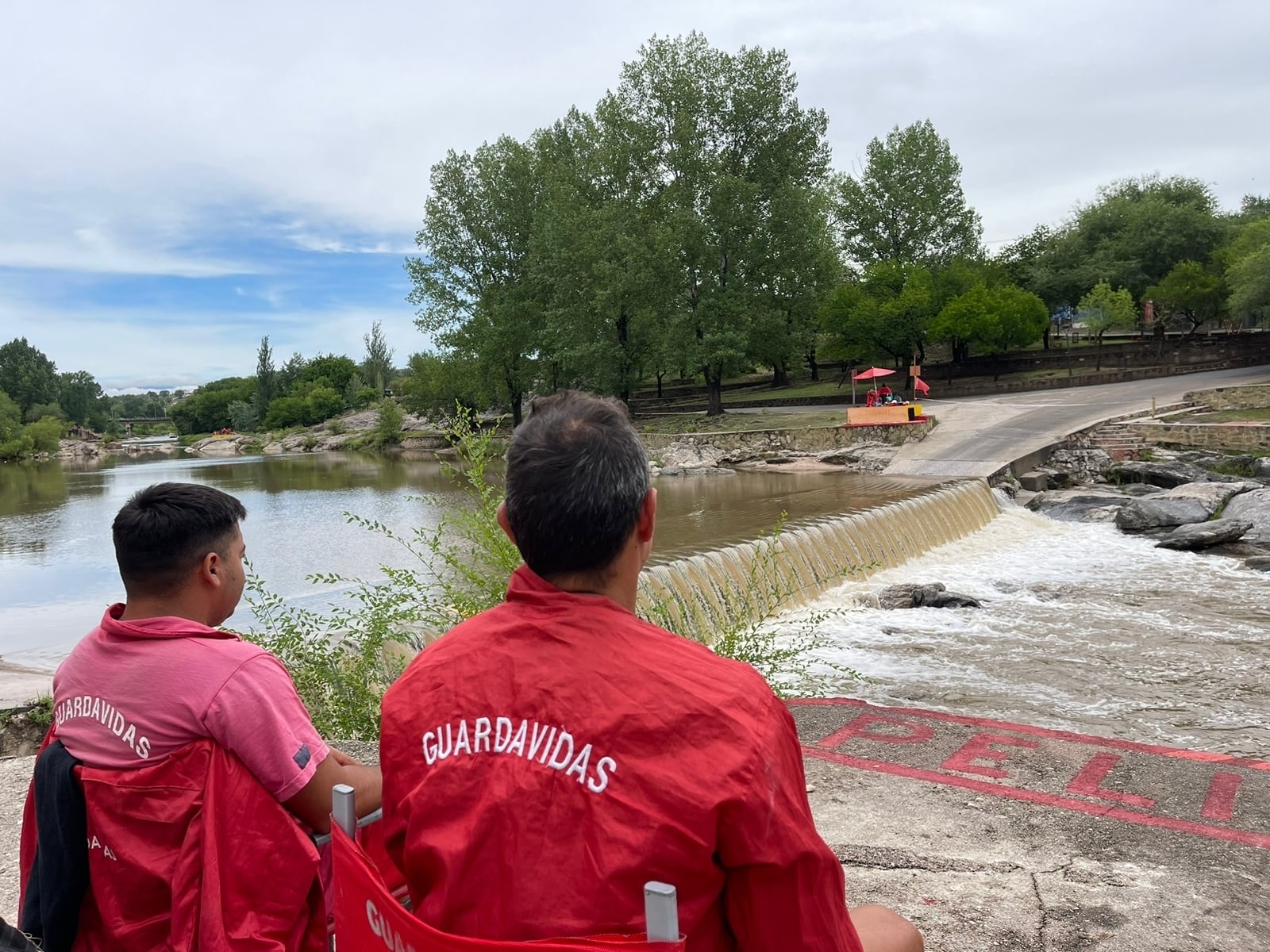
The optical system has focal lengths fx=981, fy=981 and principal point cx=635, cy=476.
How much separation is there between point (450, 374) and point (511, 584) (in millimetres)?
44229

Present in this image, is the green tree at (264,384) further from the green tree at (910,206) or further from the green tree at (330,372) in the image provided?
the green tree at (910,206)

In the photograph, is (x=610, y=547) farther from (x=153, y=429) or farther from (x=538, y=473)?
(x=153, y=429)

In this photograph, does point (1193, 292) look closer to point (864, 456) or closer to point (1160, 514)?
point (864, 456)

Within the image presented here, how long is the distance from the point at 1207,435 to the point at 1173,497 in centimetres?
630

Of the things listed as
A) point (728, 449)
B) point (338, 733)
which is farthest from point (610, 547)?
point (728, 449)

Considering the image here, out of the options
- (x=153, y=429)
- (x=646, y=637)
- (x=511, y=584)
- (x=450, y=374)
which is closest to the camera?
(x=646, y=637)

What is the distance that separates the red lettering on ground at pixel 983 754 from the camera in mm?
4734

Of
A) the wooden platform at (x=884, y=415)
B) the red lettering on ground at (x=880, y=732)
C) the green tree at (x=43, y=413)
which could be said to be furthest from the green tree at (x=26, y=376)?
the red lettering on ground at (x=880, y=732)

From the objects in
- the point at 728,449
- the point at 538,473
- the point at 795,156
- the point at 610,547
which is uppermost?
the point at 795,156

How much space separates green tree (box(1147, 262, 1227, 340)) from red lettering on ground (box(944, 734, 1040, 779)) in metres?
40.6

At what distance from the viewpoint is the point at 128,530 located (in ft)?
7.27

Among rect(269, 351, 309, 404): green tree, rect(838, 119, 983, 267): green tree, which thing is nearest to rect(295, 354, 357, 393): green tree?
rect(269, 351, 309, 404): green tree

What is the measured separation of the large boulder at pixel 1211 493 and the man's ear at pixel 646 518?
17.5 meters

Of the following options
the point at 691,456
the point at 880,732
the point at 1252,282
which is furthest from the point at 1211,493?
the point at 1252,282
